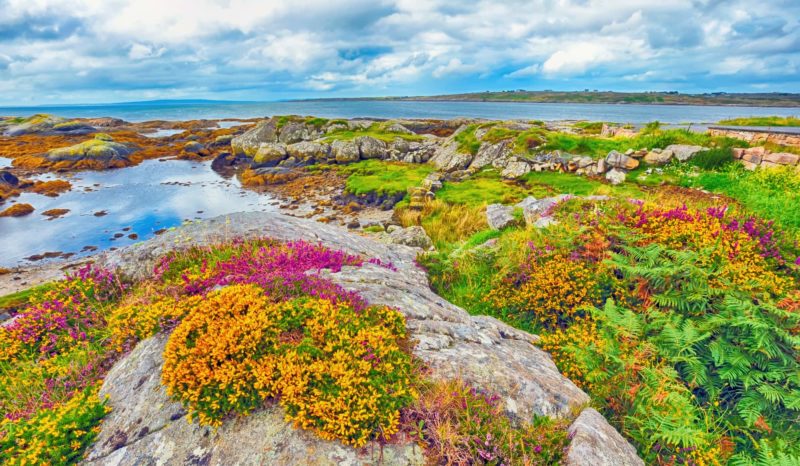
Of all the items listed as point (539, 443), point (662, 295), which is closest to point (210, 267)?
point (539, 443)

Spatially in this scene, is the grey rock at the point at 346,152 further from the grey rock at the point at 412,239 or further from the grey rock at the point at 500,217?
the grey rock at the point at 500,217

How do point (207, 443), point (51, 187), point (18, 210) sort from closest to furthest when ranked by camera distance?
point (207, 443) < point (18, 210) < point (51, 187)

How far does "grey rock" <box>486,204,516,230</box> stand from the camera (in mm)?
15117

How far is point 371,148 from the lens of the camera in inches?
1945

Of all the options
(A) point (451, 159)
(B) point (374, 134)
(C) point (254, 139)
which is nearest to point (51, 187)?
(C) point (254, 139)

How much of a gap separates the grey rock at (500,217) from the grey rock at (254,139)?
4835 centimetres

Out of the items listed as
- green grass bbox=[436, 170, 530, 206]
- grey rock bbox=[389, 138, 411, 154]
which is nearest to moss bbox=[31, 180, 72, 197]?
grey rock bbox=[389, 138, 411, 154]

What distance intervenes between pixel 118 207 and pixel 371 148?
29.2 metres

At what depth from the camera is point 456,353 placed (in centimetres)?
519

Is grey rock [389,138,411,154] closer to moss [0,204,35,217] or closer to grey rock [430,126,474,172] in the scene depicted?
grey rock [430,126,474,172]

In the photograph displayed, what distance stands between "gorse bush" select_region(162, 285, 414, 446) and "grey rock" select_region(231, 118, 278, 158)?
184ft

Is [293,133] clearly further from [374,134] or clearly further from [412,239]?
[412,239]

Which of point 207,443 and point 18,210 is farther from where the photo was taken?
point 18,210

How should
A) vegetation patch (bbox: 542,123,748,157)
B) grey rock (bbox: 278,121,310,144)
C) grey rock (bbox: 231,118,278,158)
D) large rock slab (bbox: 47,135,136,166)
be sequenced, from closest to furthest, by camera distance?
vegetation patch (bbox: 542,123,748,157) < large rock slab (bbox: 47,135,136,166) < grey rock (bbox: 231,118,278,158) < grey rock (bbox: 278,121,310,144)
